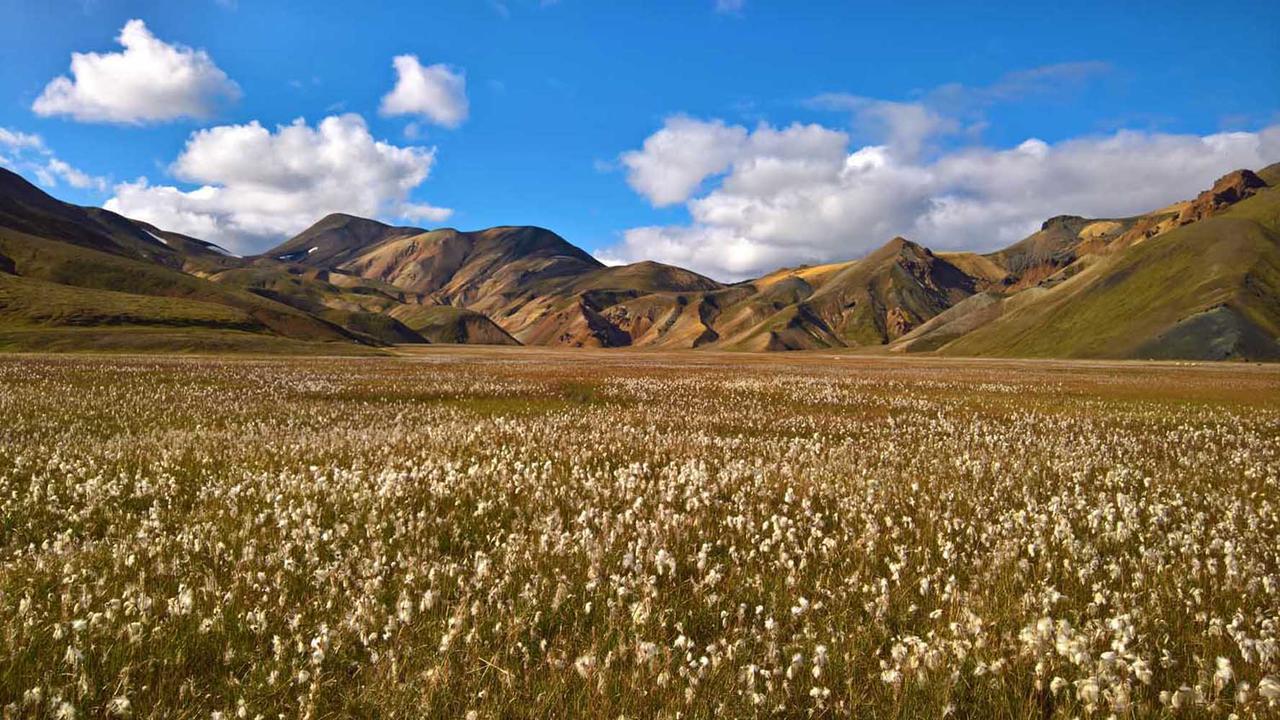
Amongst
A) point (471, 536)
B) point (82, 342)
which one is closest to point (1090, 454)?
point (471, 536)

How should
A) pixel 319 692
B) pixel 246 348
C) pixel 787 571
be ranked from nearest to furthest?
pixel 319 692, pixel 787 571, pixel 246 348

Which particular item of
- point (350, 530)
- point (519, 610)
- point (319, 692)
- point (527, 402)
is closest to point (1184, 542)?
point (519, 610)

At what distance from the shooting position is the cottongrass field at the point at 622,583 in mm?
3162

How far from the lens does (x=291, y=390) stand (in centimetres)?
2266

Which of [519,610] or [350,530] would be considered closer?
[519,610]

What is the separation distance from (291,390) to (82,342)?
86668mm

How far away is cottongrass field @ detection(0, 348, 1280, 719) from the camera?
316cm

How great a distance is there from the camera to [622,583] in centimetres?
450

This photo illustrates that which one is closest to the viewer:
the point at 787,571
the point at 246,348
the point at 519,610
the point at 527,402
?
the point at 519,610

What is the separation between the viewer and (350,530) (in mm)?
5992

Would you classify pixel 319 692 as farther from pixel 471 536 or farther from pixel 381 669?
pixel 471 536

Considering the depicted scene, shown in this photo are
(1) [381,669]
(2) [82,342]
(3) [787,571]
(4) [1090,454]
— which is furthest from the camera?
(2) [82,342]

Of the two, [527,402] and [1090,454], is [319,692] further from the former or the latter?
[527,402]

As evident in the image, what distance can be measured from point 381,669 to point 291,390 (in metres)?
22.6
